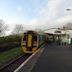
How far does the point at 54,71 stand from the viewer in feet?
44.6

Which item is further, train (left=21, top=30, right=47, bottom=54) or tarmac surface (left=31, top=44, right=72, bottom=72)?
train (left=21, top=30, right=47, bottom=54)

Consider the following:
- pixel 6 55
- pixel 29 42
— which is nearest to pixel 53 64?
pixel 6 55

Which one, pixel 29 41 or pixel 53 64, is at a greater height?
pixel 29 41

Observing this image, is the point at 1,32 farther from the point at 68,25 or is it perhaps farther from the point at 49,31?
the point at 68,25

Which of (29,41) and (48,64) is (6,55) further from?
(48,64)

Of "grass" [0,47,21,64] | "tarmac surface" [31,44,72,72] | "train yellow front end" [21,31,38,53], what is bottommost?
"grass" [0,47,21,64]

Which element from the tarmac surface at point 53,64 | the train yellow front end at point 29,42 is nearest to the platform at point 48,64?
the tarmac surface at point 53,64

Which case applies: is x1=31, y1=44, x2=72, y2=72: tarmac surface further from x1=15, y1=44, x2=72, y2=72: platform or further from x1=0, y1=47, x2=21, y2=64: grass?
x1=0, y1=47, x2=21, y2=64: grass

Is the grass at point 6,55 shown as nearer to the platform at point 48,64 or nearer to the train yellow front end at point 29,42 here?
the train yellow front end at point 29,42

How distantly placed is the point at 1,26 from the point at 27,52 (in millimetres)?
78188

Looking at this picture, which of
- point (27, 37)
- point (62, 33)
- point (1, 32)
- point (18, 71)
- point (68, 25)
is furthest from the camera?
point (68, 25)

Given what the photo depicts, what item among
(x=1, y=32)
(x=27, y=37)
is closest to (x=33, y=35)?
(x=27, y=37)

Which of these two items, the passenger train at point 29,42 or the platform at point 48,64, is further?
the passenger train at point 29,42

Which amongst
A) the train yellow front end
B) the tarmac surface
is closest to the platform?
the tarmac surface
